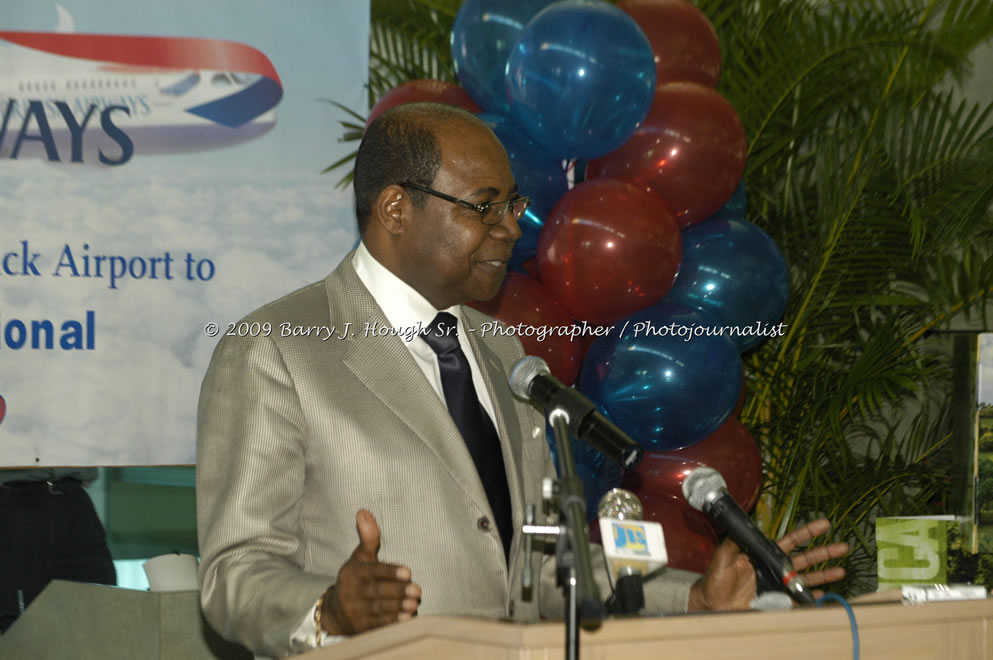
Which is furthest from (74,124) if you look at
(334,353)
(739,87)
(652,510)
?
(739,87)

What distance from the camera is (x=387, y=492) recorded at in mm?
2156

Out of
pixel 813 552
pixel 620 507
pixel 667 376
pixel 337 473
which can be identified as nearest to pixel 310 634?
pixel 337 473

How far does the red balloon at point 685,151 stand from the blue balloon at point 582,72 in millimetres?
143

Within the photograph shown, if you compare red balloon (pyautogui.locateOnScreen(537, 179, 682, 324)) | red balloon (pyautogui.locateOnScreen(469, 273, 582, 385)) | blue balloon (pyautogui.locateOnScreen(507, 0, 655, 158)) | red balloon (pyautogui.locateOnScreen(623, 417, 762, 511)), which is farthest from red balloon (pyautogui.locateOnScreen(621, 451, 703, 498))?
blue balloon (pyautogui.locateOnScreen(507, 0, 655, 158))

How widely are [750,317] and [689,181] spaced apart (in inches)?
20.8

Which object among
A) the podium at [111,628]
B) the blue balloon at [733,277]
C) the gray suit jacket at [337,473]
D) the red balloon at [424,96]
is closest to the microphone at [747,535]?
the gray suit jacket at [337,473]

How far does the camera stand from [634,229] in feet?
11.4

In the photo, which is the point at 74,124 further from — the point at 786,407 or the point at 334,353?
the point at 786,407

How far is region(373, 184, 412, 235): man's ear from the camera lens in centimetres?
242

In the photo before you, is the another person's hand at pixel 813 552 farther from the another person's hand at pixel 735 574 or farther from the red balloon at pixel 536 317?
the red balloon at pixel 536 317

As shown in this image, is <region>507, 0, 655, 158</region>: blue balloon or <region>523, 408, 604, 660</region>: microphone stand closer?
<region>523, 408, 604, 660</region>: microphone stand

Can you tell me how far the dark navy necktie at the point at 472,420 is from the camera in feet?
7.63

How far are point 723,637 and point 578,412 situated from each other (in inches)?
15.4

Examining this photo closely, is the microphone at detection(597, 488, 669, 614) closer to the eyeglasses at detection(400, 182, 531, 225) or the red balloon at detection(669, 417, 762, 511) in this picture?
the eyeglasses at detection(400, 182, 531, 225)
